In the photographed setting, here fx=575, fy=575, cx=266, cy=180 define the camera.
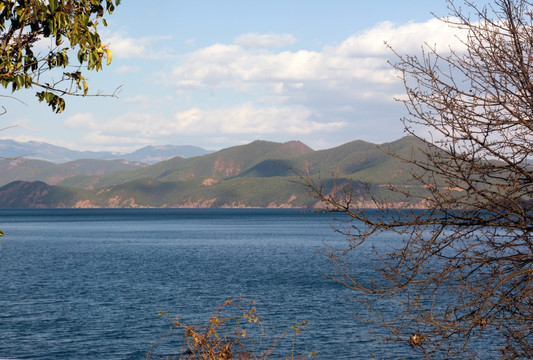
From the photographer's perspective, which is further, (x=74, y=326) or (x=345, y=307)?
(x=345, y=307)

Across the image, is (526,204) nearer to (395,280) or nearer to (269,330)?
(395,280)

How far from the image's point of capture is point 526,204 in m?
8.19

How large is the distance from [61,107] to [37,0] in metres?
1.66

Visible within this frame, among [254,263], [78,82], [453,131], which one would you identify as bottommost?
[254,263]

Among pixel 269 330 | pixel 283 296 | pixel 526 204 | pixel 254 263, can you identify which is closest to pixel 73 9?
pixel 526 204

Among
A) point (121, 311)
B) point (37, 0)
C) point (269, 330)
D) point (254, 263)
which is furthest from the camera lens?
point (254, 263)

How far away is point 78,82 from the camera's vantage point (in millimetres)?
8297

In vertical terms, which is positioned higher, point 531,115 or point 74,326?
point 531,115

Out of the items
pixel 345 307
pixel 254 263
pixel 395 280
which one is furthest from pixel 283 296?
pixel 395 280

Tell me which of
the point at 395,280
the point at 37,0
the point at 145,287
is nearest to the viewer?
the point at 37,0

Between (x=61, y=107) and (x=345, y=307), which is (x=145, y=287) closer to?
(x=345, y=307)

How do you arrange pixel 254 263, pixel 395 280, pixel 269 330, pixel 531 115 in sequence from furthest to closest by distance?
pixel 254 263 → pixel 269 330 → pixel 395 280 → pixel 531 115

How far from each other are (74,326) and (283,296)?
64.2ft

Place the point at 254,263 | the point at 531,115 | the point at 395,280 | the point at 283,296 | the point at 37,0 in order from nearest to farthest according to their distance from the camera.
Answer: the point at 37,0, the point at 531,115, the point at 395,280, the point at 283,296, the point at 254,263
